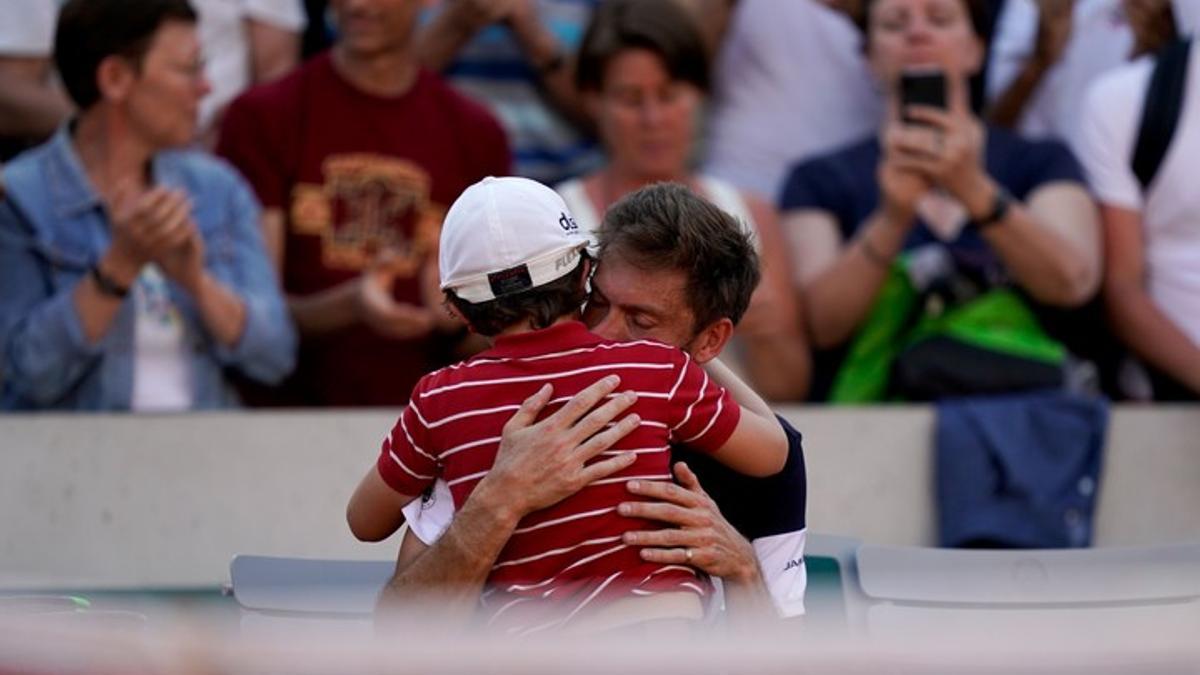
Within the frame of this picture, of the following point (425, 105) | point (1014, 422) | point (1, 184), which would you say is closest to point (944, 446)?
point (1014, 422)

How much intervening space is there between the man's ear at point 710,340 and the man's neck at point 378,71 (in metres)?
2.58

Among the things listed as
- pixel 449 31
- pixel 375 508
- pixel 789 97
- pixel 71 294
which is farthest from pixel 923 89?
pixel 375 508

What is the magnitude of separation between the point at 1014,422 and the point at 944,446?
18 cm

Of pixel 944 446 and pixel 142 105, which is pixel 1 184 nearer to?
pixel 142 105

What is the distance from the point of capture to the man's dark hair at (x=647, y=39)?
218 inches

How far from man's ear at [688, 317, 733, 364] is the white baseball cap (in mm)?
245

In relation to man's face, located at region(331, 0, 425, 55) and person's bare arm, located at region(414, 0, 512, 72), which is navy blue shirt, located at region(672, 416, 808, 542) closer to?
man's face, located at region(331, 0, 425, 55)

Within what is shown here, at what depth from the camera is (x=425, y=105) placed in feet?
18.5

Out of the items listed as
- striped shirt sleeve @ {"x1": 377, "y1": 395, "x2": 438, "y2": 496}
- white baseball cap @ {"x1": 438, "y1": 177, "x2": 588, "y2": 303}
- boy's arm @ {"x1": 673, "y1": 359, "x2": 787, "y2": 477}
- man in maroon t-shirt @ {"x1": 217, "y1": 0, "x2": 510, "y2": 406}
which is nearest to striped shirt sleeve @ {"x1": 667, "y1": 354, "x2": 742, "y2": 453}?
boy's arm @ {"x1": 673, "y1": 359, "x2": 787, "y2": 477}

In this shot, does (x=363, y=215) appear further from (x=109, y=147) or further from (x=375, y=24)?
(x=109, y=147)

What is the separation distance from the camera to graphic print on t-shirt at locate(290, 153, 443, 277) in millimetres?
5527

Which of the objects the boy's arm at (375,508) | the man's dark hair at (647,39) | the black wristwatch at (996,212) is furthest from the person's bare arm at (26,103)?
the boy's arm at (375,508)

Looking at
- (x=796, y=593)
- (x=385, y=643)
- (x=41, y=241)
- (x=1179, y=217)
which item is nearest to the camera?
(x=385, y=643)

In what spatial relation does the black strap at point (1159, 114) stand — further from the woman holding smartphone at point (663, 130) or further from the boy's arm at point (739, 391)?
the boy's arm at point (739, 391)
